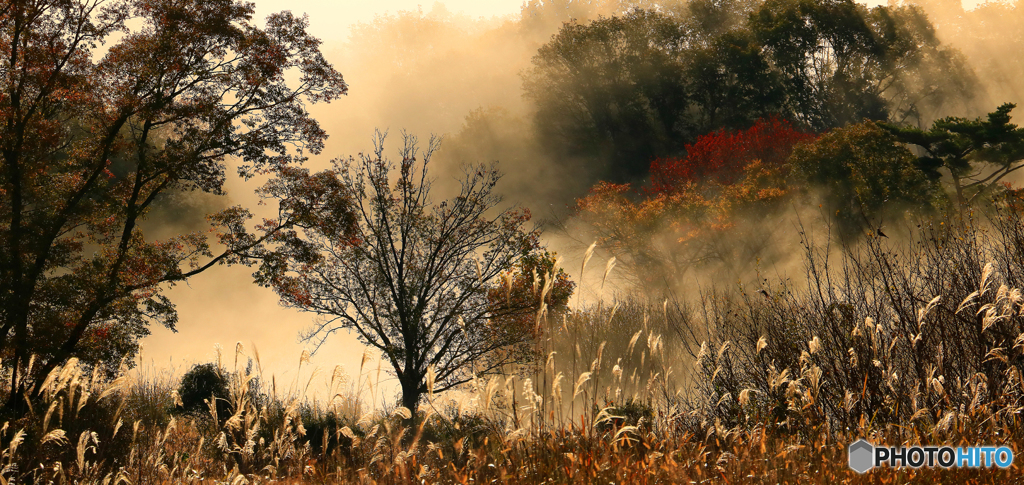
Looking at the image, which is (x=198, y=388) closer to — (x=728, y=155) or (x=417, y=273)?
(x=417, y=273)

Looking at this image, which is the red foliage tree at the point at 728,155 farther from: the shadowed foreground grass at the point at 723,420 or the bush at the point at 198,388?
the bush at the point at 198,388

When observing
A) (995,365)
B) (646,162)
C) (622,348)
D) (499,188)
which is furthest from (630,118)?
(995,365)

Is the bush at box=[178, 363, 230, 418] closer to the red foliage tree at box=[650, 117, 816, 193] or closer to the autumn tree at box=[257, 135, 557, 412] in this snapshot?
the autumn tree at box=[257, 135, 557, 412]

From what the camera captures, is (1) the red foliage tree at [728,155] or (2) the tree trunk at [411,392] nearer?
(2) the tree trunk at [411,392]

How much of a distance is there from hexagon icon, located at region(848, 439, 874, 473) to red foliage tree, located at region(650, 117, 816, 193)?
1941 centimetres

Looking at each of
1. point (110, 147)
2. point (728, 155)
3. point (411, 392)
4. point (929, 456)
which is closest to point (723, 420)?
point (929, 456)

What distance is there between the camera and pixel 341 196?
37.7 feet

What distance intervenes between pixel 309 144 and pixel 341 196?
1391 mm

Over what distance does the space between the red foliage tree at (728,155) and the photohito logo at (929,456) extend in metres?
19.3

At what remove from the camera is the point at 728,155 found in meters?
23.6

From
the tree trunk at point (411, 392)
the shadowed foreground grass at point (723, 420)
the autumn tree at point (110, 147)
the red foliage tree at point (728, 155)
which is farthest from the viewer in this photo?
→ the red foliage tree at point (728, 155)

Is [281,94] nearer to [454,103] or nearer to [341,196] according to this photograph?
[341,196]

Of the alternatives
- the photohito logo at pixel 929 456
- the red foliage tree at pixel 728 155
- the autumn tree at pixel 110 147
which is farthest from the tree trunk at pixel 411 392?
the red foliage tree at pixel 728 155

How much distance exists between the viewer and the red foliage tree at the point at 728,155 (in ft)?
76.3
